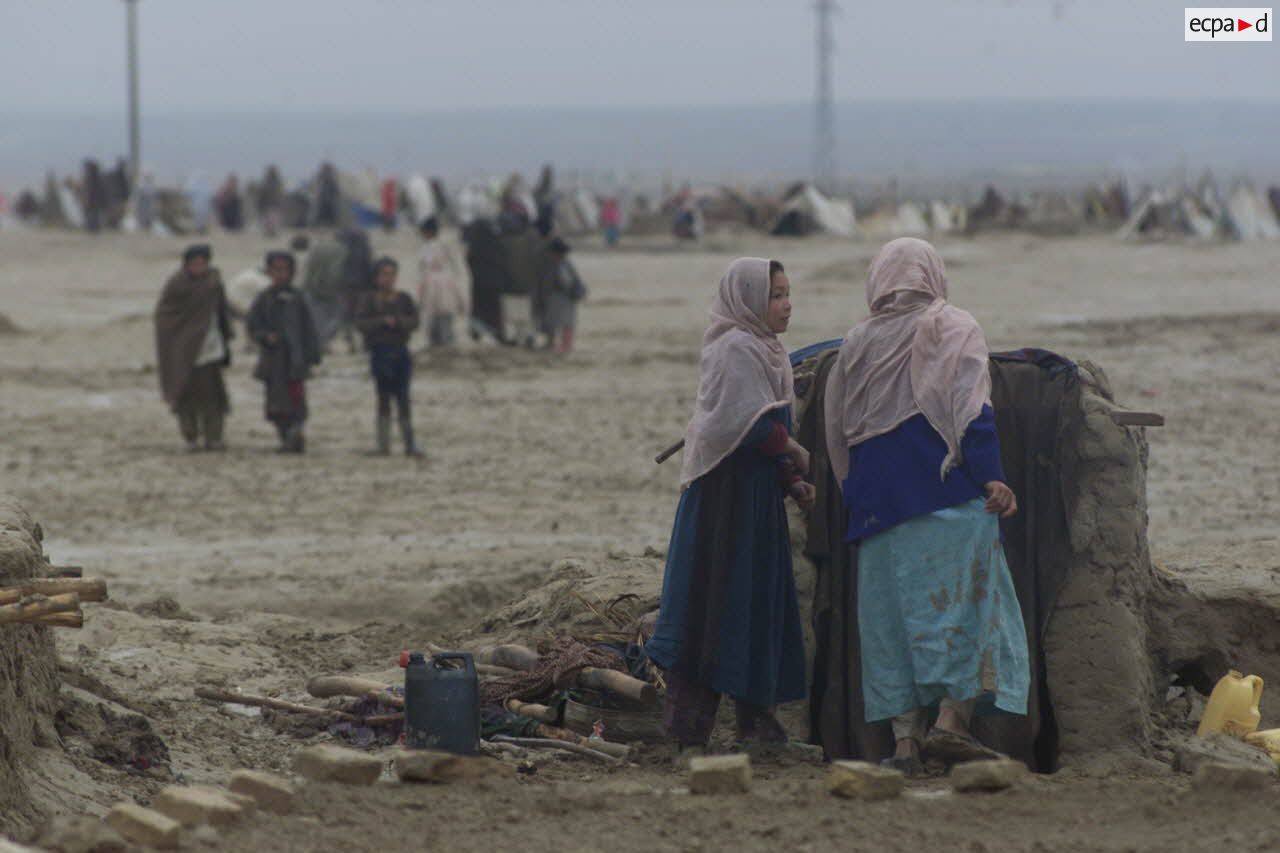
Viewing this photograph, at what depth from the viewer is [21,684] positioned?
5.89 meters

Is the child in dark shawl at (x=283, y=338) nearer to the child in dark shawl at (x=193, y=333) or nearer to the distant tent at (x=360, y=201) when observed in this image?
the child in dark shawl at (x=193, y=333)

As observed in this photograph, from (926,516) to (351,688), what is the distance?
2155 mm

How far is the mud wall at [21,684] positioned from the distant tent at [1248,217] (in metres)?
31.2

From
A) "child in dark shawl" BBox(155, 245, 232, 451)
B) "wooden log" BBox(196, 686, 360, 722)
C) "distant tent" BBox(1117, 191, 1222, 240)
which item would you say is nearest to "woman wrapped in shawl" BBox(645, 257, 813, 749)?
"wooden log" BBox(196, 686, 360, 722)

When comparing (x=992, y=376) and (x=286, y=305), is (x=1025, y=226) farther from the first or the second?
(x=992, y=376)

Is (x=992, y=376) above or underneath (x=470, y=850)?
above

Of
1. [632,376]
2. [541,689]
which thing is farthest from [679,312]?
[541,689]

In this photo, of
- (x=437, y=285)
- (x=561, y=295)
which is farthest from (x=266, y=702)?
(x=561, y=295)

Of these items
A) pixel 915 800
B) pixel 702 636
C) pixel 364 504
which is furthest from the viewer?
pixel 364 504

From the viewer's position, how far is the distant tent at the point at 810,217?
125ft

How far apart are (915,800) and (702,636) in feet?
3.46

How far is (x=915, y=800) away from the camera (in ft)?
16.7

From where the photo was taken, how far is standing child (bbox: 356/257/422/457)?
12703 mm

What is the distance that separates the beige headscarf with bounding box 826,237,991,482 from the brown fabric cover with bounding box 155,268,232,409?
8.15 m
